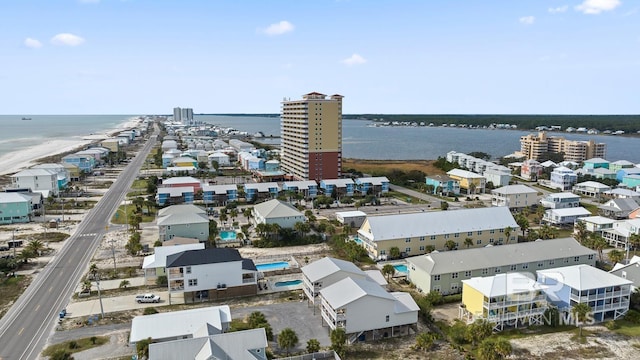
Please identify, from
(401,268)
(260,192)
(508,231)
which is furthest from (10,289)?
(508,231)

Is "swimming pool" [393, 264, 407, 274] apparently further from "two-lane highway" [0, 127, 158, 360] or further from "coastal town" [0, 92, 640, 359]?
"two-lane highway" [0, 127, 158, 360]

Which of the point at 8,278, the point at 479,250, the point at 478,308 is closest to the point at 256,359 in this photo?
the point at 478,308

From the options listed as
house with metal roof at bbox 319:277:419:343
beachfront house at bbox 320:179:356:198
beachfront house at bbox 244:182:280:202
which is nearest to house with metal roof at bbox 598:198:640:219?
beachfront house at bbox 320:179:356:198

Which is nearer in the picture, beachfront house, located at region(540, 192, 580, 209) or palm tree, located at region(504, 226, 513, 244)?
palm tree, located at region(504, 226, 513, 244)

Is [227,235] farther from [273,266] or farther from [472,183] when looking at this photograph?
[472,183]

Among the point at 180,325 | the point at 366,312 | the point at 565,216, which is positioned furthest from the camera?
the point at 565,216
